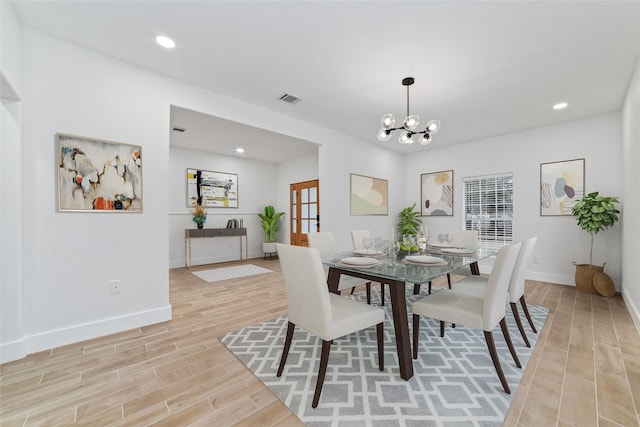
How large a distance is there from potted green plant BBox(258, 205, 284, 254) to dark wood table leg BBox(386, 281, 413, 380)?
5.01 metres

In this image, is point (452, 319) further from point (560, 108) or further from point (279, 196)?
point (279, 196)

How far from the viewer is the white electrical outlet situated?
8.07 ft

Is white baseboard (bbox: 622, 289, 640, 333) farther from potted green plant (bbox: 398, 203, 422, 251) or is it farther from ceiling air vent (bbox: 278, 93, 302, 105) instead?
ceiling air vent (bbox: 278, 93, 302, 105)

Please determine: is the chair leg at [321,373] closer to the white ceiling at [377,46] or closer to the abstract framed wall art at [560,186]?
the white ceiling at [377,46]

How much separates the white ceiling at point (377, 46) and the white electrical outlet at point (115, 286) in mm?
2116

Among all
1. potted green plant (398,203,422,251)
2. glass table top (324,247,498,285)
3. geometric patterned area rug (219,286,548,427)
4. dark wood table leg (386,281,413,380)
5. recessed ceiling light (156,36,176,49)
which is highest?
recessed ceiling light (156,36,176,49)

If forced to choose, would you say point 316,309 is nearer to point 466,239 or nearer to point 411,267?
point 411,267

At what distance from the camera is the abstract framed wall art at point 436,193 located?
17.9 feet

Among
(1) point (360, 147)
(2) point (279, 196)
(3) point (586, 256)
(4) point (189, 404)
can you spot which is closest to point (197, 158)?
(2) point (279, 196)

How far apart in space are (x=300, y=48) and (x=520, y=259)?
2.60 meters

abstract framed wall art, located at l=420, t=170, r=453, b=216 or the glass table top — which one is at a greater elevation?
abstract framed wall art, located at l=420, t=170, r=453, b=216

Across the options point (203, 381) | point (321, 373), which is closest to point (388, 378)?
point (321, 373)

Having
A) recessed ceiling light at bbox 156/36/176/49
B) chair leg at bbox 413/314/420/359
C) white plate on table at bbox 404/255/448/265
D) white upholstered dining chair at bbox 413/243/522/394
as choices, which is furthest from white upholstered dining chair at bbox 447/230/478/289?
recessed ceiling light at bbox 156/36/176/49

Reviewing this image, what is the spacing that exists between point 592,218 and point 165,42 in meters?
5.37
